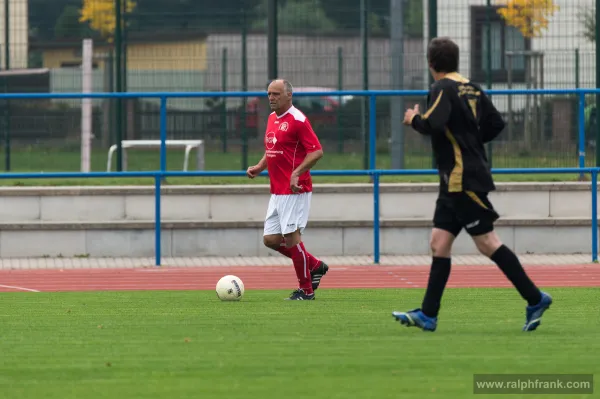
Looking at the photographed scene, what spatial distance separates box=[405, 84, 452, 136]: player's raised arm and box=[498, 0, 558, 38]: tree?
34.4 feet

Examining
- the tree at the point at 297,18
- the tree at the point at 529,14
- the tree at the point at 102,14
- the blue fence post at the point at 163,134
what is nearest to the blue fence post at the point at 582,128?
the tree at the point at 529,14

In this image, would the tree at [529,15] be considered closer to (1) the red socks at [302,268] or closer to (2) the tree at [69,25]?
(2) the tree at [69,25]

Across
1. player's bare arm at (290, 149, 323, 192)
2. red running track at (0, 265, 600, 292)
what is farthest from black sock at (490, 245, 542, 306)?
red running track at (0, 265, 600, 292)

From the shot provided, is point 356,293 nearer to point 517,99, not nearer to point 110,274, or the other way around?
point 110,274

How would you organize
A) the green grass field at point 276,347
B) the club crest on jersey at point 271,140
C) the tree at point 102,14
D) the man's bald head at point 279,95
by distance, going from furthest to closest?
1. the tree at point 102,14
2. the club crest on jersey at point 271,140
3. the man's bald head at point 279,95
4. the green grass field at point 276,347

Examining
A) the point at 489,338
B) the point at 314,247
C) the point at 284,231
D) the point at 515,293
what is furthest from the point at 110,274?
the point at 489,338

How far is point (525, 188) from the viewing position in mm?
15828

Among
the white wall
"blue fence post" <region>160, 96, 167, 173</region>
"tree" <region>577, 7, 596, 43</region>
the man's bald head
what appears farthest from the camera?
the white wall

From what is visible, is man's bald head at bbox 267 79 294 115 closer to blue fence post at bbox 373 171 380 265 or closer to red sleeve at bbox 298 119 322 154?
red sleeve at bbox 298 119 322 154

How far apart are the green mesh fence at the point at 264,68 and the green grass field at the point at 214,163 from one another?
25 millimetres

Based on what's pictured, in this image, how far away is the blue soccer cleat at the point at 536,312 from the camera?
795cm

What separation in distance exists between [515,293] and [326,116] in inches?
241

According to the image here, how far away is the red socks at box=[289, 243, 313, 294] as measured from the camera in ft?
34.8

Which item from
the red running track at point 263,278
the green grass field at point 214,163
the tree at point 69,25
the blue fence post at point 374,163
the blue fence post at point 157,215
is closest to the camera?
the red running track at point 263,278
